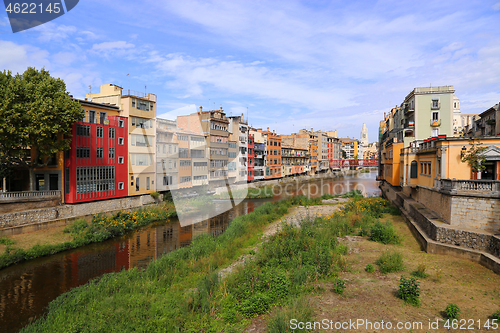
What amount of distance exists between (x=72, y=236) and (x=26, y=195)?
5.76 metres

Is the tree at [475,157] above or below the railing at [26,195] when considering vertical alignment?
above

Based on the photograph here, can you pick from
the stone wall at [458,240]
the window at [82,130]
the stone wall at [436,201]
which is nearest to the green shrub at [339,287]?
the stone wall at [458,240]

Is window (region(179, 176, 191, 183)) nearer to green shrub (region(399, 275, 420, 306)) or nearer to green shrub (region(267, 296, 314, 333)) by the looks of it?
green shrub (region(267, 296, 314, 333))

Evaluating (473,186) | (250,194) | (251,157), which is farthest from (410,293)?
(251,157)

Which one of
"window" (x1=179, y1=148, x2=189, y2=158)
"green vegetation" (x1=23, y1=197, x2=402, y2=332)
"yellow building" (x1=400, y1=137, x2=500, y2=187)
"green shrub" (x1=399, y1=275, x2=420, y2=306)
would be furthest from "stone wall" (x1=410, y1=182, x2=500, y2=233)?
"window" (x1=179, y1=148, x2=189, y2=158)

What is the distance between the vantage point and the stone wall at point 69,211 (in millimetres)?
23117

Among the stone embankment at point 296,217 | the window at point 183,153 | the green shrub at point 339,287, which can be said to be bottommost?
the stone embankment at point 296,217

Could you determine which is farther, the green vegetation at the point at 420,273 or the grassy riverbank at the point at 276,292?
the green vegetation at the point at 420,273

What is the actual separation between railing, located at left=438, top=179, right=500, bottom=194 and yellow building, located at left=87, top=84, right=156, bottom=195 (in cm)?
3190

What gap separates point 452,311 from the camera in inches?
391

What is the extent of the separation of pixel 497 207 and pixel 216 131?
40586 mm

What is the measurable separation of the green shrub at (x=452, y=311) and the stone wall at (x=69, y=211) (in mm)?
28619

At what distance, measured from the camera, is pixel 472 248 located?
15570 mm

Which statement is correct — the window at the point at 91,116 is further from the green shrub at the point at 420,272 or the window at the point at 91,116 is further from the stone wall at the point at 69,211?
the green shrub at the point at 420,272
